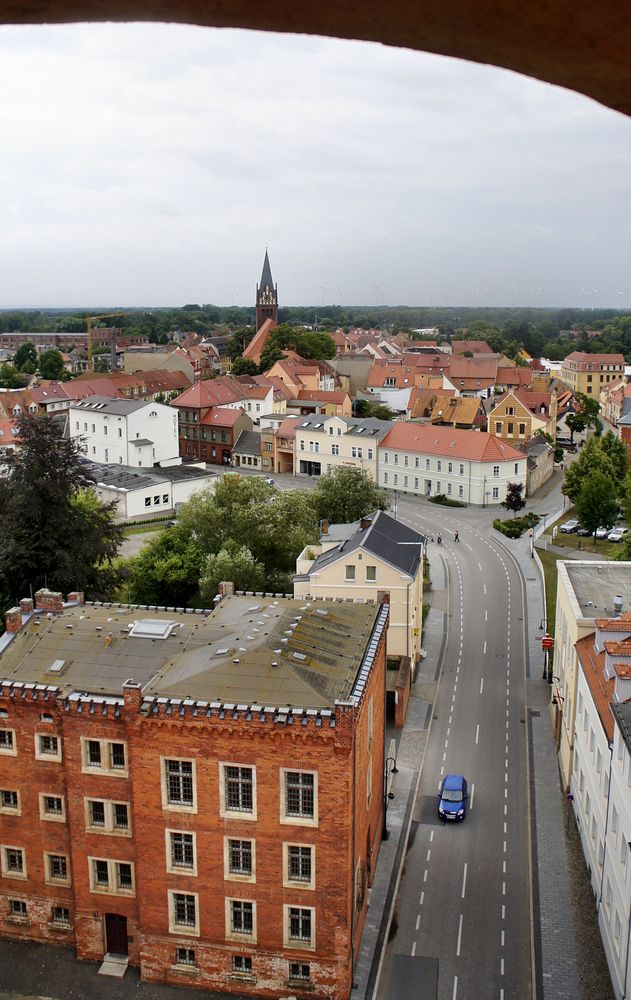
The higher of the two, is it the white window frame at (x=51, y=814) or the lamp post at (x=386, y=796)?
the white window frame at (x=51, y=814)

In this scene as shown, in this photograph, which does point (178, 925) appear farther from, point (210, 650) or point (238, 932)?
point (210, 650)

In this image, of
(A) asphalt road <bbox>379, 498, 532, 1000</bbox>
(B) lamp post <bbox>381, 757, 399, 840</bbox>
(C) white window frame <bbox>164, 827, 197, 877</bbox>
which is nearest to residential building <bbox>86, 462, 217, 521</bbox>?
(A) asphalt road <bbox>379, 498, 532, 1000</bbox>

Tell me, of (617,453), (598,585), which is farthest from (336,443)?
(598,585)

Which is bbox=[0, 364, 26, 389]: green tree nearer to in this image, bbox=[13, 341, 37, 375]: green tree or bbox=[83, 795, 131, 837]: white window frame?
bbox=[13, 341, 37, 375]: green tree

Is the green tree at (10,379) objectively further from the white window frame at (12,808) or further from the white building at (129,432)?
the white window frame at (12,808)

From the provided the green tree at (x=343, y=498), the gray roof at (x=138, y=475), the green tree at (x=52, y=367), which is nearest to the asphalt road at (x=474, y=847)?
the green tree at (x=343, y=498)

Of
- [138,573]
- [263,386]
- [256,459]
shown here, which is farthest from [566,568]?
[263,386]
